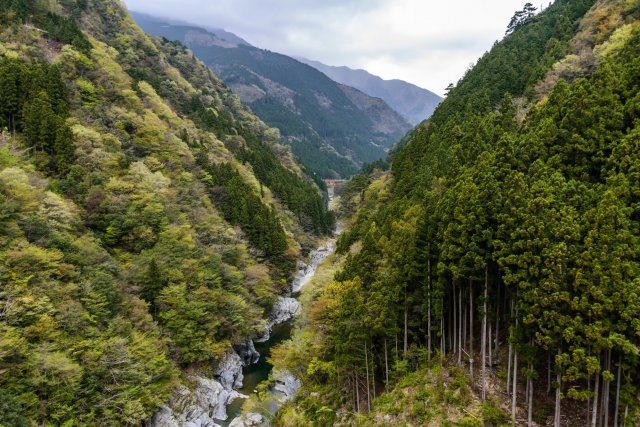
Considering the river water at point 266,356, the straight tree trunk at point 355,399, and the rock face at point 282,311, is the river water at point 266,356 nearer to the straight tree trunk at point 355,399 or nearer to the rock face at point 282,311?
the rock face at point 282,311

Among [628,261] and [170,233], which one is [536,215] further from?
[170,233]

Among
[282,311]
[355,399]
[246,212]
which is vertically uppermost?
[246,212]

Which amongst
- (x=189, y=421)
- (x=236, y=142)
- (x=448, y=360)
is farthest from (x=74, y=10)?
(x=448, y=360)

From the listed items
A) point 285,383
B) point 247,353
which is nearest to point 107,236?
point 247,353

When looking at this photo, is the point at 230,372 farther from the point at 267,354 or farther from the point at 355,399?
the point at 355,399

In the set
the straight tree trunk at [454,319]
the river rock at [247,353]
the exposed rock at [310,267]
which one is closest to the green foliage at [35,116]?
the river rock at [247,353]

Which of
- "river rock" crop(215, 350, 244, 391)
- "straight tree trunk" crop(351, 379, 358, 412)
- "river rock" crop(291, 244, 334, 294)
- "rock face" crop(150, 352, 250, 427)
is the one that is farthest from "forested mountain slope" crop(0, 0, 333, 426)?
"straight tree trunk" crop(351, 379, 358, 412)
